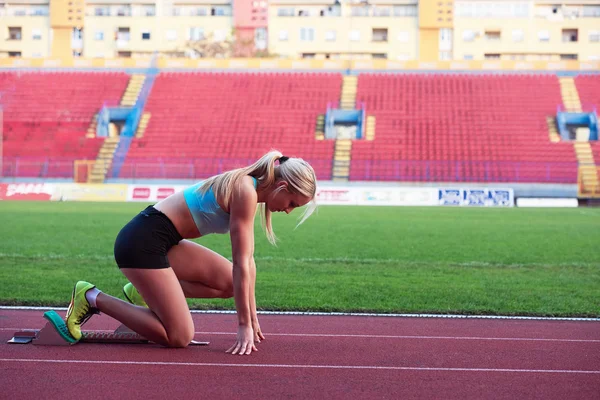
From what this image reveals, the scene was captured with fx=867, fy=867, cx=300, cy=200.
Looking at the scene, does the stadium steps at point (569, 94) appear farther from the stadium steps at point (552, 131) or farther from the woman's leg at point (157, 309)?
the woman's leg at point (157, 309)

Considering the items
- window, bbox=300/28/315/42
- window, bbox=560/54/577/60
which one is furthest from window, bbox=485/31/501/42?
window, bbox=300/28/315/42

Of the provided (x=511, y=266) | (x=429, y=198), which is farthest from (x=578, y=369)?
(x=429, y=198)

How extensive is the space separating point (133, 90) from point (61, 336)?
4457 cm

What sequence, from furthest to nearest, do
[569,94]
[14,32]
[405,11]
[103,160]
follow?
[14,32]
[405,11]
[569,94]
[103,160]

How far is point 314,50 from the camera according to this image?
70688mm

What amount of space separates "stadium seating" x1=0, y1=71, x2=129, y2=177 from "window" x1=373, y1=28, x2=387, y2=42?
2521 cm

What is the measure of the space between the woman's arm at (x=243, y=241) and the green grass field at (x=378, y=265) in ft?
9.61

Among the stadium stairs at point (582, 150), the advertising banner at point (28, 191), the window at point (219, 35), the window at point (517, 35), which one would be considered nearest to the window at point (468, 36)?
the window at point (517, 35)

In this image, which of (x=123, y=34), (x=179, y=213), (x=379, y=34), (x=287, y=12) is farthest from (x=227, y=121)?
(x=179, y=213)

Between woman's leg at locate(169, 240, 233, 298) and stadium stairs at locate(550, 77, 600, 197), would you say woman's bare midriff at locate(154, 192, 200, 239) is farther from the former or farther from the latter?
stadium stairs at locate(550, 77, 600, 197)

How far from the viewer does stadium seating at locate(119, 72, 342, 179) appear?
137ft

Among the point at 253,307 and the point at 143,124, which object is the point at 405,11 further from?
the point at 253,307

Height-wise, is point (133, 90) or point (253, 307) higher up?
point (253, 307)

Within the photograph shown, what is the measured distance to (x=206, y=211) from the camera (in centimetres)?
590
